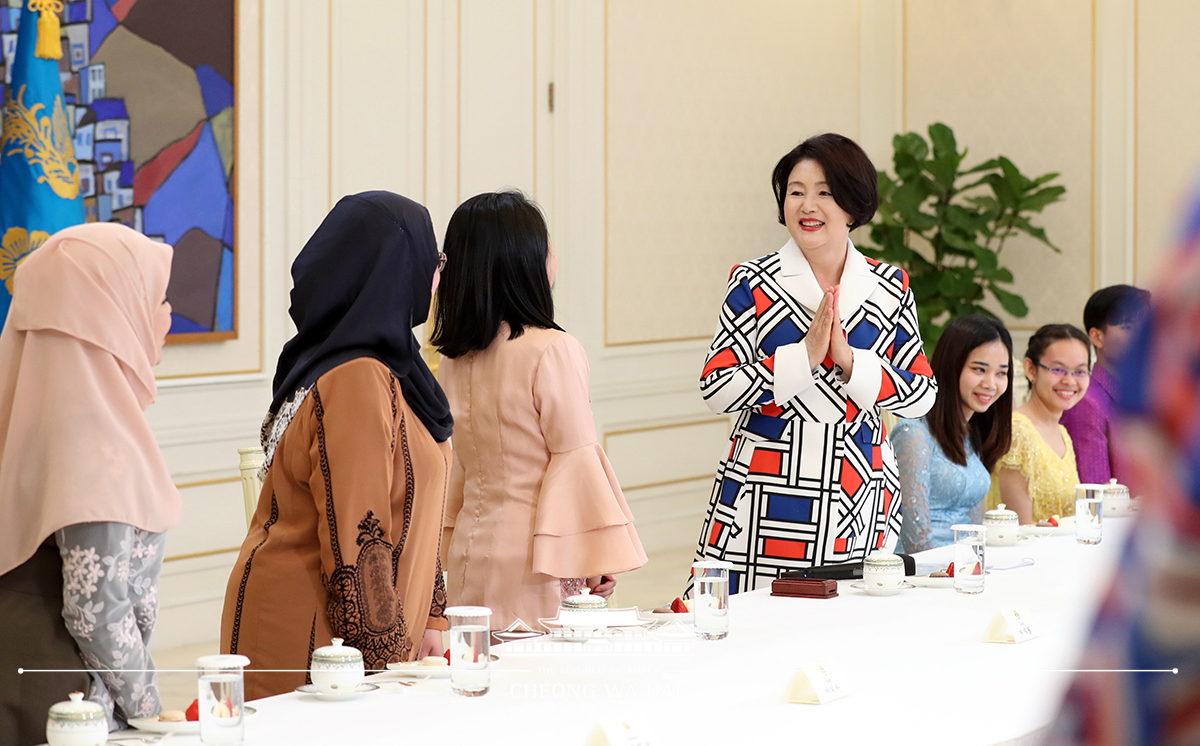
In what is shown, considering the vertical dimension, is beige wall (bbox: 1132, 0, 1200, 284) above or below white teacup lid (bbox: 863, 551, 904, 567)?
above

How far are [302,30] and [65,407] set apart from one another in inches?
148

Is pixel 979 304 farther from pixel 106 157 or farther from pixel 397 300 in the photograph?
pixel 397 300

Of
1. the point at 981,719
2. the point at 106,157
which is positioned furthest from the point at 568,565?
the point at 106,157

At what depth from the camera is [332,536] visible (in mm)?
1975

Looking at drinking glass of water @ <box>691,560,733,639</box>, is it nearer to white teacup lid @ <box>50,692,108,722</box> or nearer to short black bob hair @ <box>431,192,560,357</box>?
short black bob hair @ <box>431,192,560,357</box>

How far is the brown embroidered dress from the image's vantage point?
1976mm

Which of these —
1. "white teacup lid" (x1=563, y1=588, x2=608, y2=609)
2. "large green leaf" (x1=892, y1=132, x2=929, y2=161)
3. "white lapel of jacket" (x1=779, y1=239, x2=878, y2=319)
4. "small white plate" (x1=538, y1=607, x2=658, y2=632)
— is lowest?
"small white plate" (x1=538, y1=607, x2=658, y2=632)

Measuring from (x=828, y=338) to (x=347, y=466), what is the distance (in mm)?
1291

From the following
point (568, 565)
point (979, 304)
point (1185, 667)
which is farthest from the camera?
point (979, 304)

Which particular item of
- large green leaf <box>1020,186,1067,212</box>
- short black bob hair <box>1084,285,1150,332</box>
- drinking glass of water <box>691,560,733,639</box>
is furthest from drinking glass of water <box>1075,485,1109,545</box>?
large green leaf <box>1020,186,1067,212</box>

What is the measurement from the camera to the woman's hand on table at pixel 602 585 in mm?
2768

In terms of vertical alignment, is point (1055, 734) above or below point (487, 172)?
below

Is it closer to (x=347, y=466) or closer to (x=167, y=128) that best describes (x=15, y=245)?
(x=167, y=128)

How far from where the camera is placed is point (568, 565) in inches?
104
